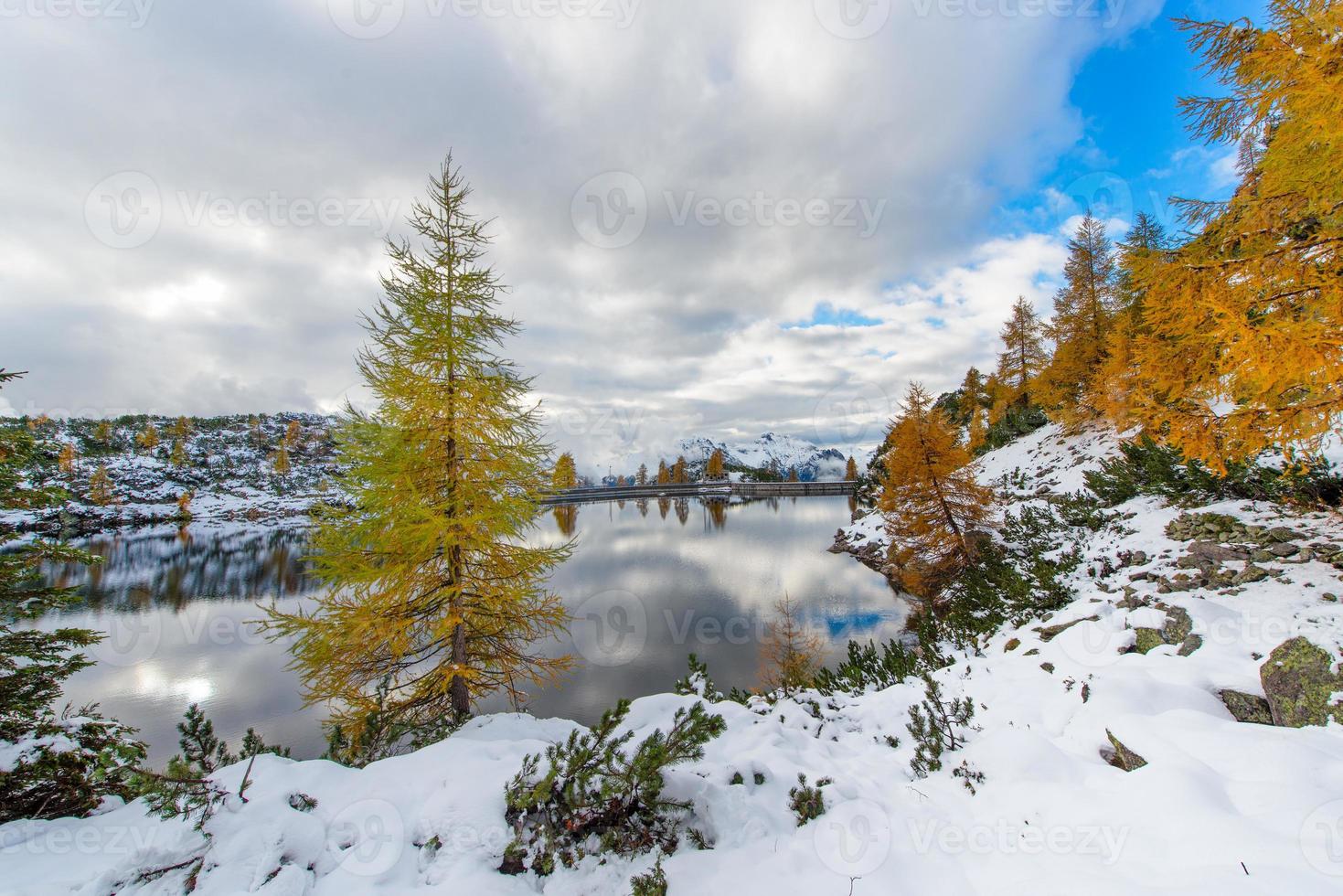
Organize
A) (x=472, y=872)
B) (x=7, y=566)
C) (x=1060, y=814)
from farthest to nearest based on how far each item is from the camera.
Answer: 1. (x=7, y=566)
2. (x=1060, y=814)
3. (x=472, y=872)

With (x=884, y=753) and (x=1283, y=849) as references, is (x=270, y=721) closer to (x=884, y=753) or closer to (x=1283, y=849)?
(x=884, y=753)

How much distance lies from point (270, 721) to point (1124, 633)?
21.6 meters

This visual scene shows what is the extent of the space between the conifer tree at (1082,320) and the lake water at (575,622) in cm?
1546

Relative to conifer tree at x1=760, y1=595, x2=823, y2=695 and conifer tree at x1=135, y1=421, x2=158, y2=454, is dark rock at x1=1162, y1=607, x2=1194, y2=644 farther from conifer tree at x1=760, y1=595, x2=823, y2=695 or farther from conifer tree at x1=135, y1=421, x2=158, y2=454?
conifer tree at x1=135, y1=421, x2=158, y2=454

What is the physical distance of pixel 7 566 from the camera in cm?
518

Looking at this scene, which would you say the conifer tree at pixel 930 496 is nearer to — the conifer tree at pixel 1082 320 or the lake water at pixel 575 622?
the lake water at pixel 575 622

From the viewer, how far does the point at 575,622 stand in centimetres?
2177

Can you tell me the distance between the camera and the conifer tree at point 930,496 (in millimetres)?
15898

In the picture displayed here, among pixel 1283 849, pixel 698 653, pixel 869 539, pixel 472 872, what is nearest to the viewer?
pixel 1283 849

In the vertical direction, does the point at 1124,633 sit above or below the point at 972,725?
above

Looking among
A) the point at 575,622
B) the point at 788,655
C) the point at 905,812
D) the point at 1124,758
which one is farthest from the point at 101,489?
the point at 1124,758

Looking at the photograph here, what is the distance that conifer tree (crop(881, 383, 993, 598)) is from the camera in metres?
15.9

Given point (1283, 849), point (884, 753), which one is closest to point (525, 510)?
point (884, 753)

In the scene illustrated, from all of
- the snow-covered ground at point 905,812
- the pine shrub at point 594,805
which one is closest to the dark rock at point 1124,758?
the snow-covered ground at point 905,812
